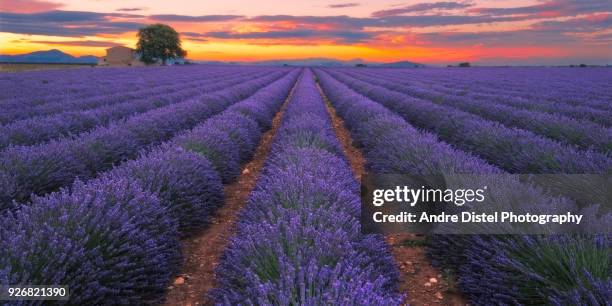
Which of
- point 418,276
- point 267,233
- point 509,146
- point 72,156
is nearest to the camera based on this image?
point 267,233

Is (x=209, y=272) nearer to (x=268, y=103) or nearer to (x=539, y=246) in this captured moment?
(x=539, y=246)

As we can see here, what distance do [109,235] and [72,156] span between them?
2937mm

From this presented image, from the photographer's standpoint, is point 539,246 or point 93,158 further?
point 93,158

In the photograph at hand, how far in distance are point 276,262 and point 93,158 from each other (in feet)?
13.2

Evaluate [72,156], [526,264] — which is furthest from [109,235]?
[72,156]

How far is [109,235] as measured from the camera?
257cm

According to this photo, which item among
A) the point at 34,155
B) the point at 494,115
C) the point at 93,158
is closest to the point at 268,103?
the point at 494,115

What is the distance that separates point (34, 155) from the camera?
4.55 metres

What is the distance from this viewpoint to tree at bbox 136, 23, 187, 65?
6088cm

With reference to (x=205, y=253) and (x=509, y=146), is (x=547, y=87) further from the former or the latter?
(x=205, y=253)

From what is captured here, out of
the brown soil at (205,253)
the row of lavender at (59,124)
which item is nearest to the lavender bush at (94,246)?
the brown soil at (205,253)

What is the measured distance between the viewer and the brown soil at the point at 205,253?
3004 millimetres

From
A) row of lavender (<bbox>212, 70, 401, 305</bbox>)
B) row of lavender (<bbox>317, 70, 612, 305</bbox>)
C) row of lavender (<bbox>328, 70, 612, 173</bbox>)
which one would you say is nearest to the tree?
row of lavender (<bbox>328, 70, 612, 173</bbox>)

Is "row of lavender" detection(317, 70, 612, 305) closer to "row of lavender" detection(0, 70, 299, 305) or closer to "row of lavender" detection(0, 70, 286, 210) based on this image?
"row of lavender" detection(0, 70, 299, 305)
